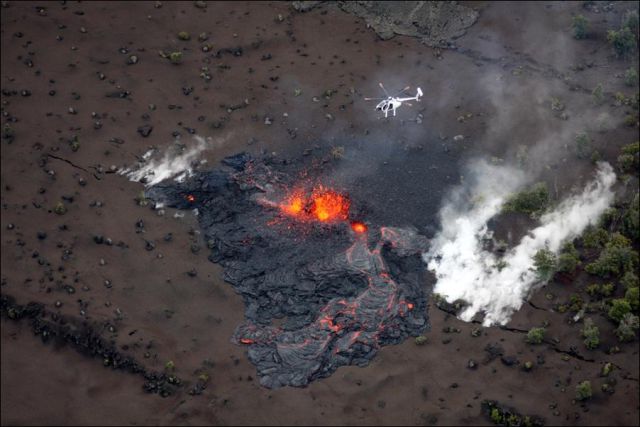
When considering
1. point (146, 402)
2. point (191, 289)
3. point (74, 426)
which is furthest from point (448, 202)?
point (74, 426)

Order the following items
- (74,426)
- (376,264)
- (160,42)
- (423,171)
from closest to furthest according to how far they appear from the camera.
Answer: (74,426) → (376,264) → (423,171) → (160,42)

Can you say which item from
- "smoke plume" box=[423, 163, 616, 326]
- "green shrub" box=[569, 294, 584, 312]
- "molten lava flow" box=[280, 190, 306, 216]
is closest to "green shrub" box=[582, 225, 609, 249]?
"smoke plume" box=[423, 163, 616, 326]

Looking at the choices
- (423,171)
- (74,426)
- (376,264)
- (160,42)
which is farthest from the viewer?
(160,42)

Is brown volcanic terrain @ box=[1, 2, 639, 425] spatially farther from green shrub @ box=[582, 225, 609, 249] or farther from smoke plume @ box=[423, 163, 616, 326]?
green shrub @ box=[582, 225, 609, 249]

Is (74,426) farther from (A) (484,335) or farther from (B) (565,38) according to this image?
(B) (565,38)

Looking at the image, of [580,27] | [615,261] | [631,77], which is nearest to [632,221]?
[615,261]

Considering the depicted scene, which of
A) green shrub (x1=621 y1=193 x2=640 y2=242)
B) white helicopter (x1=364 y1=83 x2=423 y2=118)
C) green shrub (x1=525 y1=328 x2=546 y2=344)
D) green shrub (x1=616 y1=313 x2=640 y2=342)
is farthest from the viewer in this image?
white helicopter (x1=364 y1=83 x2=423 y2=118)

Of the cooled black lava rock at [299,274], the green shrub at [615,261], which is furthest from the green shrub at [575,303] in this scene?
the cooled black lava rock at [299,274]
